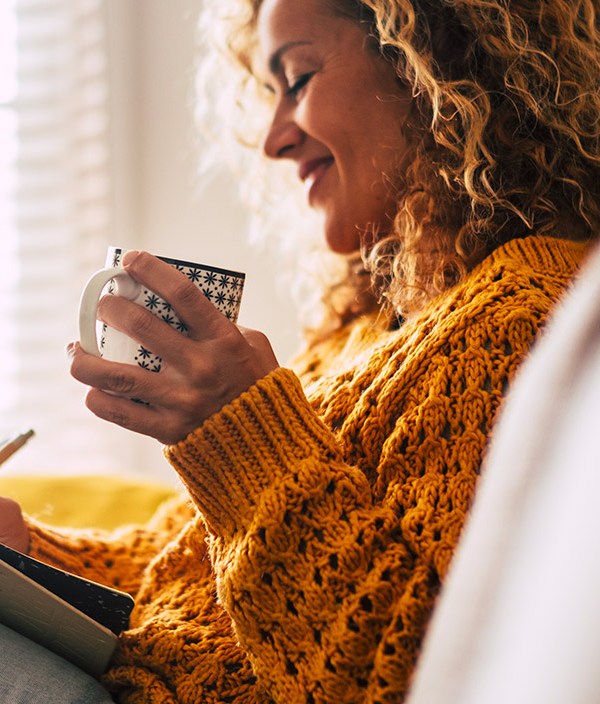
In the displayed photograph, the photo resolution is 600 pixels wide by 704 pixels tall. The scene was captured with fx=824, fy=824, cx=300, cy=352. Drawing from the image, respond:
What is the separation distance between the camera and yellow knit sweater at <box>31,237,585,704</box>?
60cm

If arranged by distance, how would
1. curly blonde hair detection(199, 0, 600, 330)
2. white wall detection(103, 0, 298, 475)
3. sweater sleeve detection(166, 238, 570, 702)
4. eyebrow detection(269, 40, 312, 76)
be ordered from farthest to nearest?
white wall detection(103, 0, 298, 475)
eyebrow detection(269, 40, 312, 76)
curly blonde hair detection(199, 0, 600, 330)
sweater sleeve detection(166, 238, 570, 702)

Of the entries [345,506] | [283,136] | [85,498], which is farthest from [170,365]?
[85,498]

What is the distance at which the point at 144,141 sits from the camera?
181 cm

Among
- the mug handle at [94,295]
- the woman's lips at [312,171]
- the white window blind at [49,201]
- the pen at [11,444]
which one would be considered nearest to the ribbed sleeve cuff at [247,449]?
the mug handle at [94,295]

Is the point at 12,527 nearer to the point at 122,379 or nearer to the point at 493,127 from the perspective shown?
the point at 122,379

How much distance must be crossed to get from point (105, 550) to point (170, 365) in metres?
0.37

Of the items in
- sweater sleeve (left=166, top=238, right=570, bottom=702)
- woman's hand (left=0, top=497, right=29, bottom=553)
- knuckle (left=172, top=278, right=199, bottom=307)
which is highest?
knuckle (left=172, top=278, right=199, bottom=307)

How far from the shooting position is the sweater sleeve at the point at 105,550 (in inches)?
34.1

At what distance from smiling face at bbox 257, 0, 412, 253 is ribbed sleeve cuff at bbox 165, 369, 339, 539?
1.03 ft

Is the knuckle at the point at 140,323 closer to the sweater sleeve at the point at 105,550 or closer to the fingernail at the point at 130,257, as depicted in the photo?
the fingernail at the point at 130,257

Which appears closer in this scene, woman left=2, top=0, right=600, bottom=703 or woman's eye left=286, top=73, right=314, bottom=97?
woman left=2, top=0, right=600, bottom=703

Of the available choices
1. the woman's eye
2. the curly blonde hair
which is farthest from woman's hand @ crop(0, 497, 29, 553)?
the woman's eye

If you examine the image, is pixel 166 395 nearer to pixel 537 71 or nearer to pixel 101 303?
pixel 101 303

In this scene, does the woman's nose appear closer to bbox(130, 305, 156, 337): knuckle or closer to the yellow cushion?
bbox(130, 305, 156, 337): knuckle
